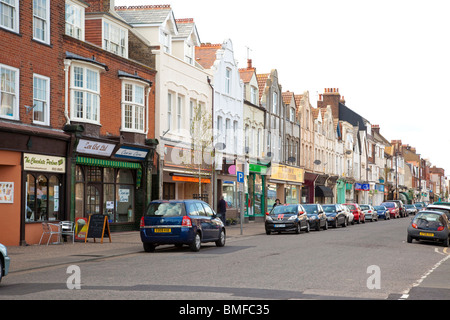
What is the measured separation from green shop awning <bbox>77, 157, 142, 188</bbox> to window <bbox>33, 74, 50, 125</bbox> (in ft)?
8.54

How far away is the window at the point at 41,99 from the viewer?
23.5 m

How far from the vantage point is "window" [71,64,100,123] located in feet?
84.1

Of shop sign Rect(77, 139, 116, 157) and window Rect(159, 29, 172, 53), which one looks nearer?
shop sign Rect(77, 139, 116, 157)

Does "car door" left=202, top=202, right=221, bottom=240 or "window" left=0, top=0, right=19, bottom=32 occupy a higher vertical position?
"window" left=0, top=0, right=19, bottom=32

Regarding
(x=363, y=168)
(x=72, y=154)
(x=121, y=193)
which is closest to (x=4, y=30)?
(x=72, y=154)

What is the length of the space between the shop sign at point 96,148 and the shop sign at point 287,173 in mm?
23697

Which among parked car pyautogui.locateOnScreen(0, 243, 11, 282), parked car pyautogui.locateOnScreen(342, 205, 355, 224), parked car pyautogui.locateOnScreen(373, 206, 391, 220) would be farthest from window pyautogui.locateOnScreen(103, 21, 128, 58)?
parked car pyautogui.locateOnScreen(373, 206, 391, 220)

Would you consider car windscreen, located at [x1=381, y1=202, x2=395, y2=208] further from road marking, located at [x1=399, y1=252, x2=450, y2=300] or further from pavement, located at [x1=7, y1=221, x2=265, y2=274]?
road marking, located at [x1=399, y1=252, x2=450, y2=300]

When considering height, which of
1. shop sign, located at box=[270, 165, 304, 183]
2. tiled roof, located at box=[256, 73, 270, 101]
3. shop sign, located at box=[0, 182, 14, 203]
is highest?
tiled roof, located at box=[256, 73, 270, 101]

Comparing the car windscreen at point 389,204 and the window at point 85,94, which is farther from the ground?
the window at point 85,94

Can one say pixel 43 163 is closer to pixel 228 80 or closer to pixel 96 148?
pixel 96 148

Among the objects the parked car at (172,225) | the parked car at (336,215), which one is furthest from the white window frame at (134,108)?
the parked car at (336,215)

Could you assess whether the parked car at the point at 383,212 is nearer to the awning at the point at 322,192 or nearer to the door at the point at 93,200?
the awning at the point at 322,192
